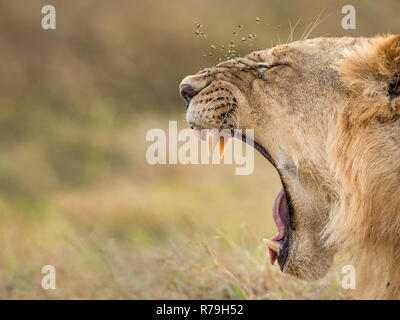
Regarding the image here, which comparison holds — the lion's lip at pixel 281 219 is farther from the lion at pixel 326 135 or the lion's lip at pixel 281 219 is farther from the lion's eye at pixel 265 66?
the lion's eye at pixel 265 66

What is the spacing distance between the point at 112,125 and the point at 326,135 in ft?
21.2

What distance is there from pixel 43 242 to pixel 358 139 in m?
4.34

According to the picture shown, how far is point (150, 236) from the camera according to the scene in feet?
18.3

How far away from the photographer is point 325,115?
7.79ft

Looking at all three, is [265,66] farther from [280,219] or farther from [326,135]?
[280,219]

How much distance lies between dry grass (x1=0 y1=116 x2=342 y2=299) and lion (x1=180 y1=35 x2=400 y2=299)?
112 centimetres

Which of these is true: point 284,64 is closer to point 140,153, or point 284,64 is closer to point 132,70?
point 140,153

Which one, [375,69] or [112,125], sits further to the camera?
[112,125]

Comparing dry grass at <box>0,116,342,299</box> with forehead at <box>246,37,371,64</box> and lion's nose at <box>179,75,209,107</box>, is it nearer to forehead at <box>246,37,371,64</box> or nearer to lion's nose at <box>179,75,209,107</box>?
lion's nose at <box>179,75,209,107</box>

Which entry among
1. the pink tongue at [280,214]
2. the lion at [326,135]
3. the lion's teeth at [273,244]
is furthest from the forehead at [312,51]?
the lion's teeth at [273,244]

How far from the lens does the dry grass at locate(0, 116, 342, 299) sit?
394cm

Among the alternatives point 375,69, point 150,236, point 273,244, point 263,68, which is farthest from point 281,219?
point 150,236

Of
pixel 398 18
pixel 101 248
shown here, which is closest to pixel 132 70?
pixel 398 18

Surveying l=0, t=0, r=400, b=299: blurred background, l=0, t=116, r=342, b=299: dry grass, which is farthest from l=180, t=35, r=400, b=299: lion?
l=0, t=0, r=400, b=299: blurred background
